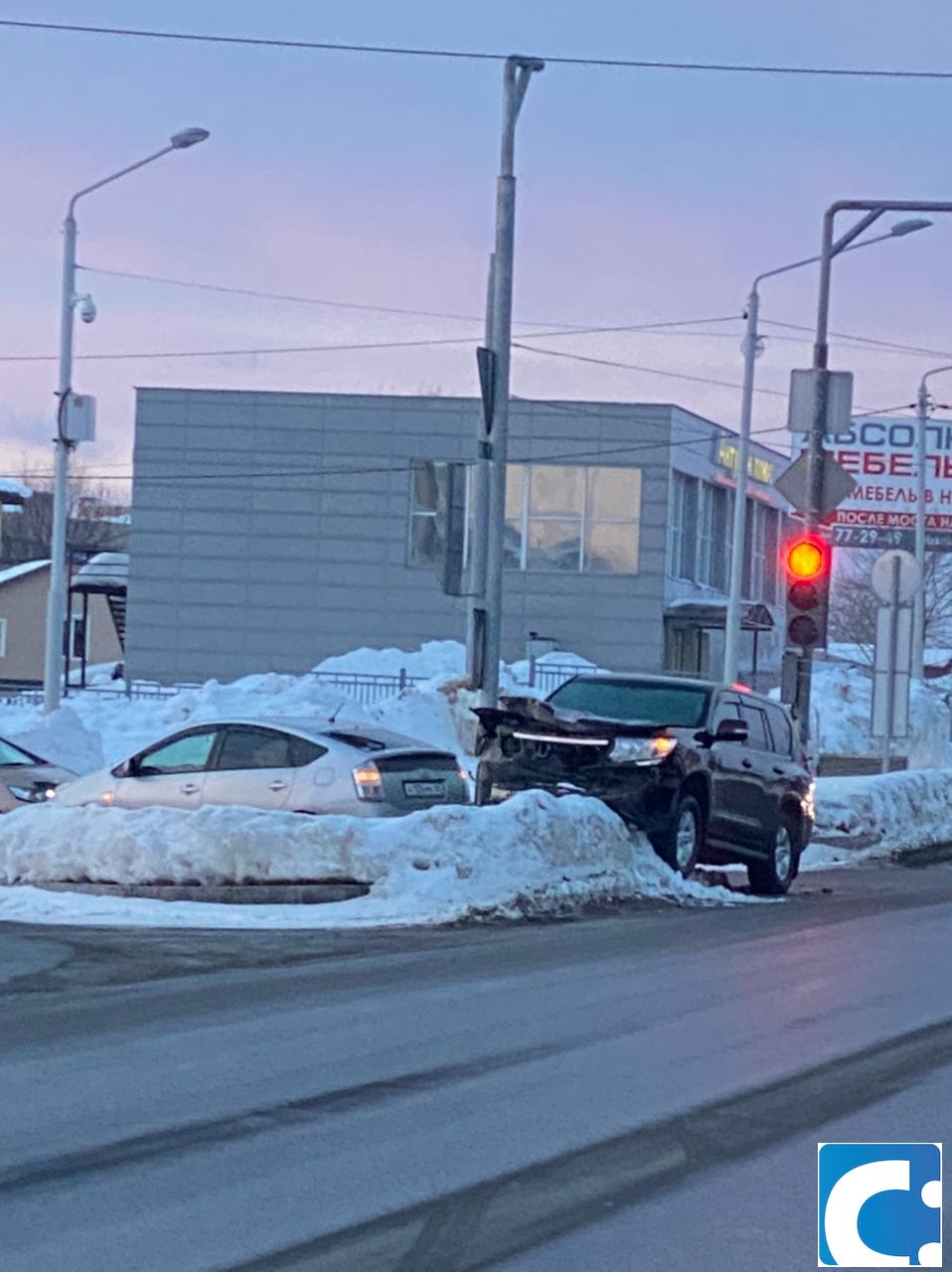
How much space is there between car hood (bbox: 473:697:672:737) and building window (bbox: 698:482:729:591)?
38878mm

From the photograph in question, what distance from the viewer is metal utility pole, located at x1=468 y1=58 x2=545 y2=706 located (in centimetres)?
1822

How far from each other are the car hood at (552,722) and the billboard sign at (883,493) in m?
47.4

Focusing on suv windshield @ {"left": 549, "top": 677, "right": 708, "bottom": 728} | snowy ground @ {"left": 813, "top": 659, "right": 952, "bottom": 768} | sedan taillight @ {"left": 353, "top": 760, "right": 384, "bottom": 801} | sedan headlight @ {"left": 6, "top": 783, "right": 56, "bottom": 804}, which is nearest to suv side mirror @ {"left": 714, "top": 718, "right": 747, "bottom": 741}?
suv windshield @ {"left": 549, "top": 677, "right": 708, "bottom": 728}

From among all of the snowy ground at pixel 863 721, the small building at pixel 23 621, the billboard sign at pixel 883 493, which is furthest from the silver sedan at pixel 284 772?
the small building at pixel 23 621

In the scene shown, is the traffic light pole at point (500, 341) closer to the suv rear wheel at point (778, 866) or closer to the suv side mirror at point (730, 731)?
the suv side mirror at point (730, 731)

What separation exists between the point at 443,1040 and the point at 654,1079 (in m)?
1.23

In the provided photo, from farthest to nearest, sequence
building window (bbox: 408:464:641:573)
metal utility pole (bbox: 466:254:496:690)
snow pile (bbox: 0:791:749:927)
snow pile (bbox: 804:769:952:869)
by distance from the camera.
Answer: building window (bbox: 408:464:641:573)
snow pile (bbox: 804:769:952:869)
metal utility pole (bbox: 466:254:496:690)
snow pile (bbox: 0:791:749:927)

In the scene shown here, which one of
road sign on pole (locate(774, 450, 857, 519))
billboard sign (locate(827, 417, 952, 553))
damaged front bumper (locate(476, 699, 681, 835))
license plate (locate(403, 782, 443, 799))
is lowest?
license plate (locate(403, 782, 443, 799))

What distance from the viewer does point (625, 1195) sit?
22.0 feet

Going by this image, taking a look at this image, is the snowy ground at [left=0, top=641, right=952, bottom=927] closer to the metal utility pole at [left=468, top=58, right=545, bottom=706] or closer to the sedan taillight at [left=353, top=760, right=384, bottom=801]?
the sedan taillight at [left=353, top=760, right=384, bottom=801]

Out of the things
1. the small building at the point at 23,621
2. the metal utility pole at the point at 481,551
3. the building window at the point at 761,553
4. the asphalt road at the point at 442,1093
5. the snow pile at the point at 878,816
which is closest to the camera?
the asphalt road at the point at 442,1093

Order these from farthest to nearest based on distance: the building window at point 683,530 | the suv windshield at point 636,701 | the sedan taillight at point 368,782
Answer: the building window at point 683,530
the suv windshield at point 636,701
the sedan taillight at point 368,782

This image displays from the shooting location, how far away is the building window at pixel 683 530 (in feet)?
175

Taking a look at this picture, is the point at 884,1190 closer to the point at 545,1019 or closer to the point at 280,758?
the point at 545,1019
